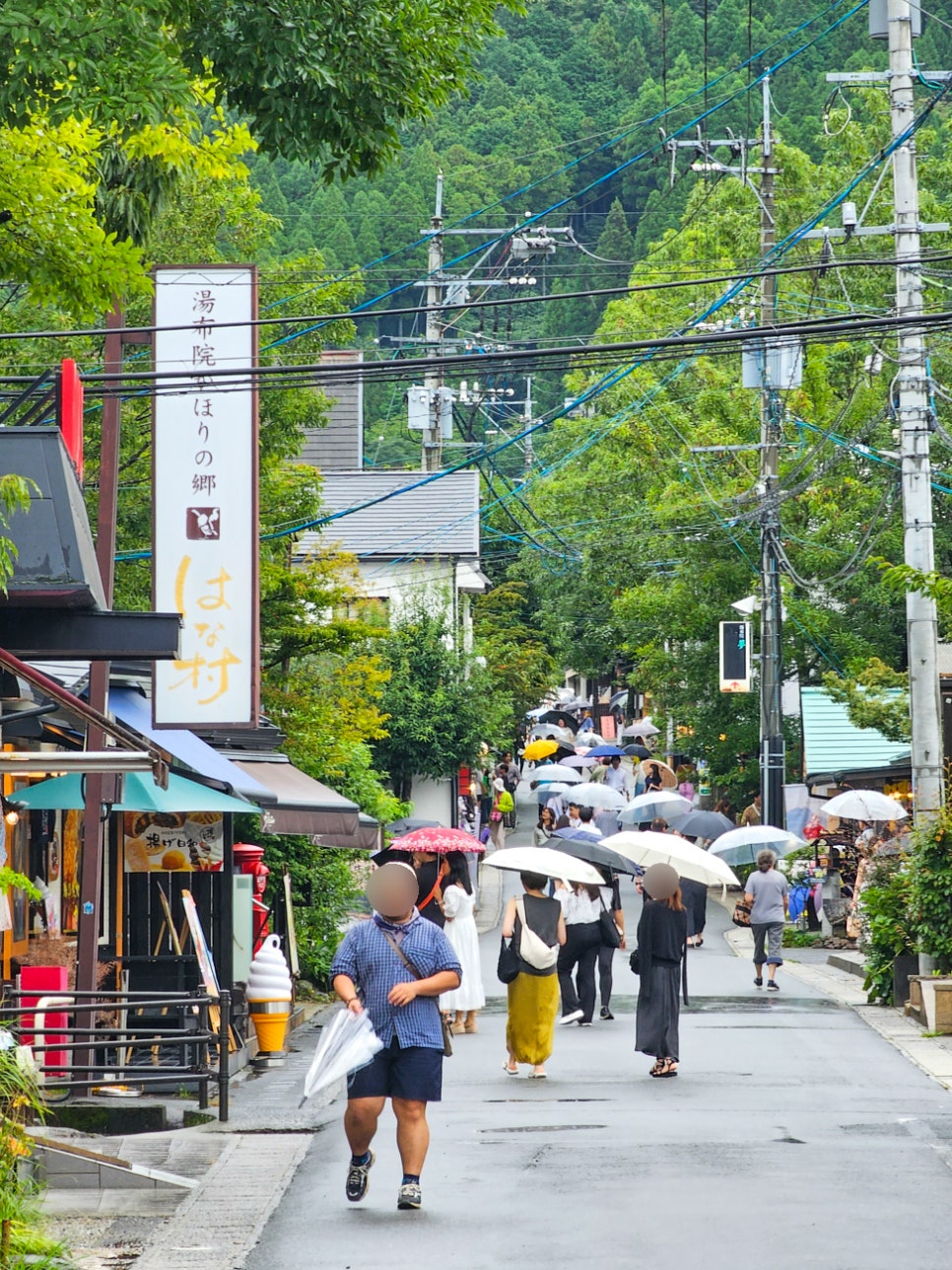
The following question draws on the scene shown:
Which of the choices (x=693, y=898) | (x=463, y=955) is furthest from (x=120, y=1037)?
(x=693, y=898)

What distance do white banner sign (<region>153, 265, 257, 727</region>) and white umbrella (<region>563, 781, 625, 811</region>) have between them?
1935 centimetres

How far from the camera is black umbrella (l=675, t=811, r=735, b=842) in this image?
1060 inches

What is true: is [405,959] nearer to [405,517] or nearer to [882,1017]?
[882,1017]

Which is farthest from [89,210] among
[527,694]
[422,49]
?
[527,694]

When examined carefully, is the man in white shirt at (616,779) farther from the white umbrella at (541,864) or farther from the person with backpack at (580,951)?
the white umbrella at (541,864)

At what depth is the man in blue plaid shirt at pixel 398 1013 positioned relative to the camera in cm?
900

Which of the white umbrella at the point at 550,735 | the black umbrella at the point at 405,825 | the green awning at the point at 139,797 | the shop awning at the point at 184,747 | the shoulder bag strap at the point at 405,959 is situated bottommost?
the black umbrella at the point at 405,825

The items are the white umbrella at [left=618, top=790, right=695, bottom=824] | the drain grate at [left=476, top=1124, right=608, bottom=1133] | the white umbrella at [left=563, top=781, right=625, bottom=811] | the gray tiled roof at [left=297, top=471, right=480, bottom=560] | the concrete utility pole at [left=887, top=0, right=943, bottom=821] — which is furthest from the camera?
the gray tiled roof at [left=297, top=471, right=480, bottom=560]

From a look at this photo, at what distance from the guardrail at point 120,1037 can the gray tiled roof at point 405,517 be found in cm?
3079

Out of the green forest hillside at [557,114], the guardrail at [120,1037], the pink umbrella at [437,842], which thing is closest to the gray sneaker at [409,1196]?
the guardrail at [120,1037]

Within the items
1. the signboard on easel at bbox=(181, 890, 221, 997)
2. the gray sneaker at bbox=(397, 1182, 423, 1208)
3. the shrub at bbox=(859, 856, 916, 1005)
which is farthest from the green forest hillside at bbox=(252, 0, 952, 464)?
the gray sneaker at bbox=(397, 1182, 423, 1208)

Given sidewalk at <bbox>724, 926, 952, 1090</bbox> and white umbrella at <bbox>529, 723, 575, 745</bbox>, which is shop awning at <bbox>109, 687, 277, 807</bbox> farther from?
white umbrella at <bbox>529, 723, 575, 745</bbox>

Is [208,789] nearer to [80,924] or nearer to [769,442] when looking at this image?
[80,924]

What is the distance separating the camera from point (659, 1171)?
9.96 m
